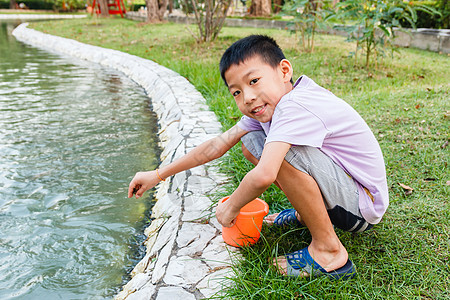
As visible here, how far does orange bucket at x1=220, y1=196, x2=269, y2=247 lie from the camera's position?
77.5 inches

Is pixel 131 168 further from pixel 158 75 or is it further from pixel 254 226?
pixel 158 75

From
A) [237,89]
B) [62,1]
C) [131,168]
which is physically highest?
A: [62,1]

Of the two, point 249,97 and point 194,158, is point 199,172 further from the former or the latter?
point 249,97

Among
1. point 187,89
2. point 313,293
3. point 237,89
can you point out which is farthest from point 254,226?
point 187,89

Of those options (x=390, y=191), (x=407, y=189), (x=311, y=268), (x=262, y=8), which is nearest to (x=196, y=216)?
(x=311, y=268)

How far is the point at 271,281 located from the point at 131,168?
7.94ft

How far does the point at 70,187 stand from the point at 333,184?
102 inches

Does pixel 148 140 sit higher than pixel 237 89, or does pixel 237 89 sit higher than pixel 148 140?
pixel 237 89

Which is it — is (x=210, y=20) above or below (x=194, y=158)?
above

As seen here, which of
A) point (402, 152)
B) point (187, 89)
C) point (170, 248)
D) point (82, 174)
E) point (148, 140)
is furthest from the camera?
point (187, 89)

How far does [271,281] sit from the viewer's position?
1782 mm

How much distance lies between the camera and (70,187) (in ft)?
11.4

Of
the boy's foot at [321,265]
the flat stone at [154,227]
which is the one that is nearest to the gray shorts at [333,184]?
the boy's foot at [321,265]

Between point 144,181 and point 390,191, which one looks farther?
point 390,191
